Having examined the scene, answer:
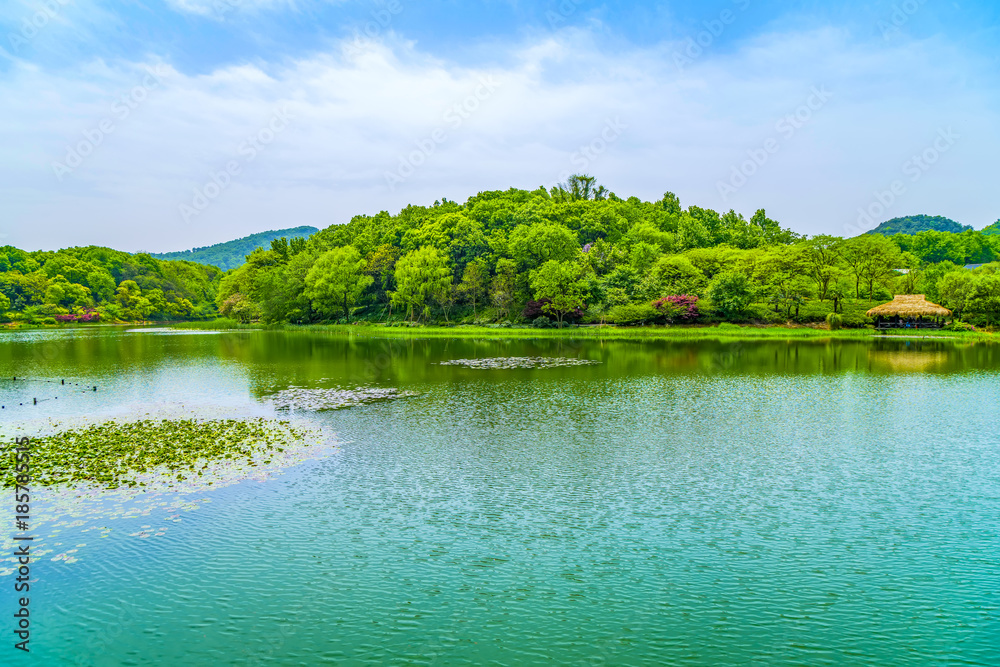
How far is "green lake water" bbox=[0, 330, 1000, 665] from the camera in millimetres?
7496

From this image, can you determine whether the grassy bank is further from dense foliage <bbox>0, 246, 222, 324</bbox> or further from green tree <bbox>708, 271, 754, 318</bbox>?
dense foliage <bbox>0, 246, 222, 324</bbox>

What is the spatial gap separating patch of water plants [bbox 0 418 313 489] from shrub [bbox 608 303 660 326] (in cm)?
4989

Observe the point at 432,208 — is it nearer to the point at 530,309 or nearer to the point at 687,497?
the point at 530,309

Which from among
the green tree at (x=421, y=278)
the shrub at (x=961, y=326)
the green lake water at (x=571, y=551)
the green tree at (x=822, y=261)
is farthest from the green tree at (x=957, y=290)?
the green tree at (x=421, y=278)

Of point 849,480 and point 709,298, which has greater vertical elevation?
point 709,298

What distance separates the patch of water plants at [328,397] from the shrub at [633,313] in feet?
138

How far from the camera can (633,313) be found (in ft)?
211

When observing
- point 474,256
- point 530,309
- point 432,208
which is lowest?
point 530,309

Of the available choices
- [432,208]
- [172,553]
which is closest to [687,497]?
[172,553]

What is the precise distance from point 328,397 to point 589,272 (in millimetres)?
51613

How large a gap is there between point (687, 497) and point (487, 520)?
442cm

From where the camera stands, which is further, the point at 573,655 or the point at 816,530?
the point at 816,530

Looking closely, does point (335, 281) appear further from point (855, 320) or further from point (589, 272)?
point (855, 320)

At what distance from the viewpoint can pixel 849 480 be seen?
1357cm
